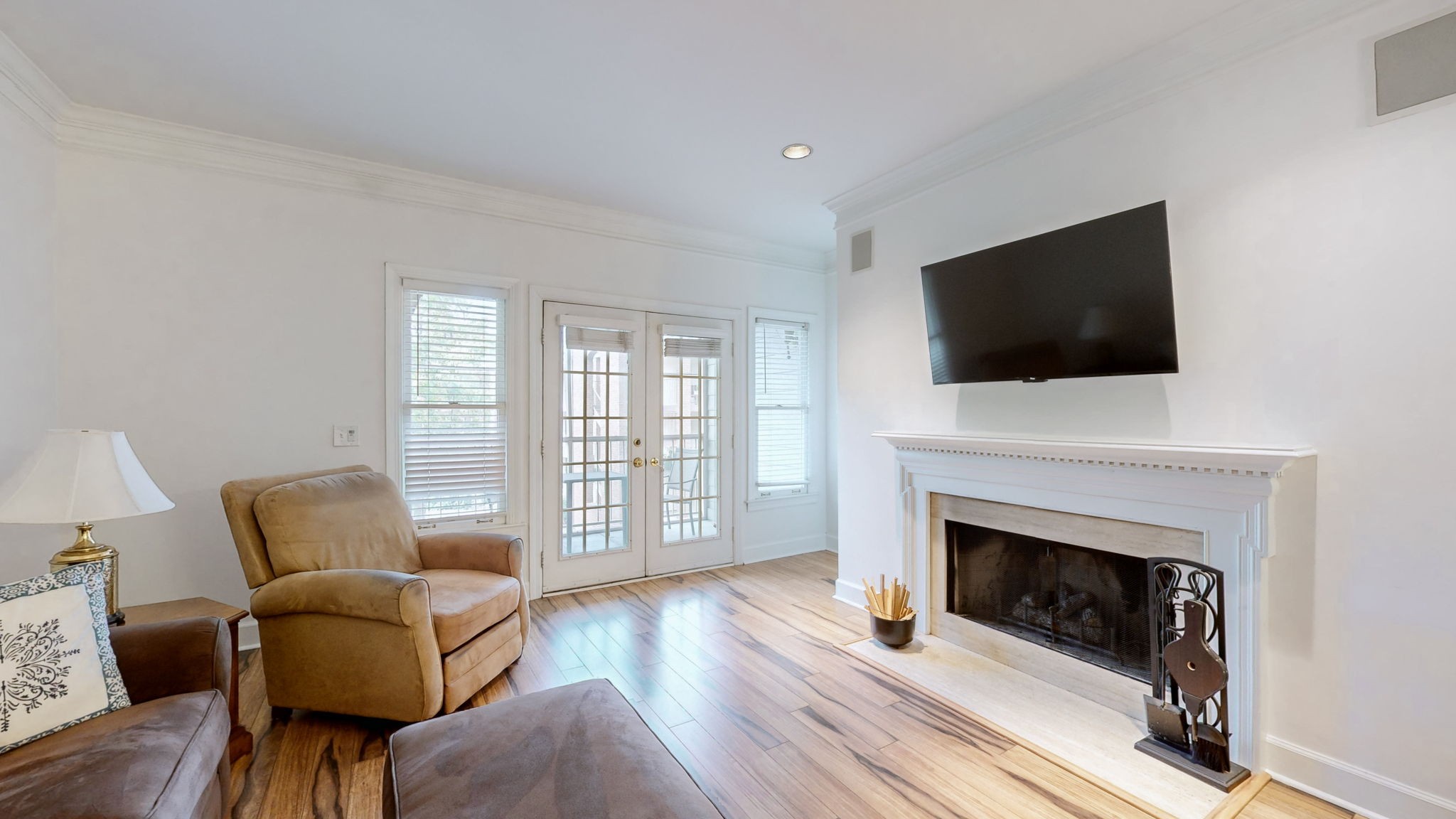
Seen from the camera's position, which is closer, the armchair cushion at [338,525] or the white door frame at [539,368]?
the armchair cushion at [338,525]

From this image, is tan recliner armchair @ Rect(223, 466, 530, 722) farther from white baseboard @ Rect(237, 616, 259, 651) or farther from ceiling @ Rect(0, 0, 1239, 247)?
ceiling @ Rect(0, 0, 1239, 247)

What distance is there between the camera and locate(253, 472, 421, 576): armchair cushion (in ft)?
8.13

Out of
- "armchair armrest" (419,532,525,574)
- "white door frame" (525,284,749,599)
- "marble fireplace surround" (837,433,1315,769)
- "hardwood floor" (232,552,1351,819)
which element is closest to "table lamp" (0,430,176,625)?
"hardwood floor" (232,552,1351,819)

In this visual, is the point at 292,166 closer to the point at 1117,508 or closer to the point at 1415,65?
the point at 1117,508

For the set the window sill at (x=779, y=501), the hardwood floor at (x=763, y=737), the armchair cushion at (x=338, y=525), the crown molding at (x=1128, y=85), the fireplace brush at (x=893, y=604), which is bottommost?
the hardwood floor at (x=763, y=737)

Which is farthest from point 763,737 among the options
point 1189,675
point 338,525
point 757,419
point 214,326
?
point 214,326

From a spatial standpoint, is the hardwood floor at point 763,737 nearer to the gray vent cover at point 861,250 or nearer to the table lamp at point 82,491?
the table lamp at point 82,491

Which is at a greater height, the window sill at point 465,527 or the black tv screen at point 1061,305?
the black tv screen at point 1061,305

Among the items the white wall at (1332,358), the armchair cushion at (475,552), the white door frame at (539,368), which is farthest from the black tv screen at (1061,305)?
the armchair cushion at (475,552)

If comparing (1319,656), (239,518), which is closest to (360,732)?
(239,518)

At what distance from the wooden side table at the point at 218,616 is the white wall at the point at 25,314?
0.69m

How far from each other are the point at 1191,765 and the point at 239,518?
12.1 ft

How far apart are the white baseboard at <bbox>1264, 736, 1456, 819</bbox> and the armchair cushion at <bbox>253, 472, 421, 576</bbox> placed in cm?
355

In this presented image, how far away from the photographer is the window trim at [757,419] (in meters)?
4.80
